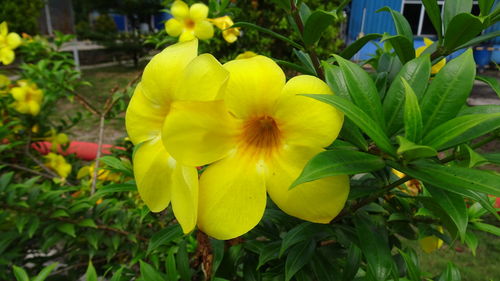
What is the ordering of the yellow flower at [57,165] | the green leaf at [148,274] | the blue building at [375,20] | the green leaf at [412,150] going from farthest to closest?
the blue building at [375,20] < the yellow flower at [57,165] < the green leaf at [148,274] < the green leaf at [412,150]

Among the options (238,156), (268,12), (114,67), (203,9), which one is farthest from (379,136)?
(114,67)

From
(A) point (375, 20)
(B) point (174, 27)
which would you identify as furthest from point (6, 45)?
(A) point (375, 20)

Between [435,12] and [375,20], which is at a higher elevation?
[435,12]

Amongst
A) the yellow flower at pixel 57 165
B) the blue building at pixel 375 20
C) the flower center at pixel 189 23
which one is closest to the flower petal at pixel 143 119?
the flower center at pixel 189 23

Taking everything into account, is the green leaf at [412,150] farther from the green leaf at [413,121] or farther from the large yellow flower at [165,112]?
the large yellow flower at [165,112]

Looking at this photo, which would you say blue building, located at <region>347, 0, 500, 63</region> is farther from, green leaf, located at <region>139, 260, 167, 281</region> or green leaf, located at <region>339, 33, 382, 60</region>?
green leaf, located at <region>139, 260, 167, 281</region>

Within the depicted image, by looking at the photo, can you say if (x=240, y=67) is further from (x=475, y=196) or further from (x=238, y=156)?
(x=475, y=196)

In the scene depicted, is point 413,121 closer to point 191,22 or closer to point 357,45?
point 357,45
